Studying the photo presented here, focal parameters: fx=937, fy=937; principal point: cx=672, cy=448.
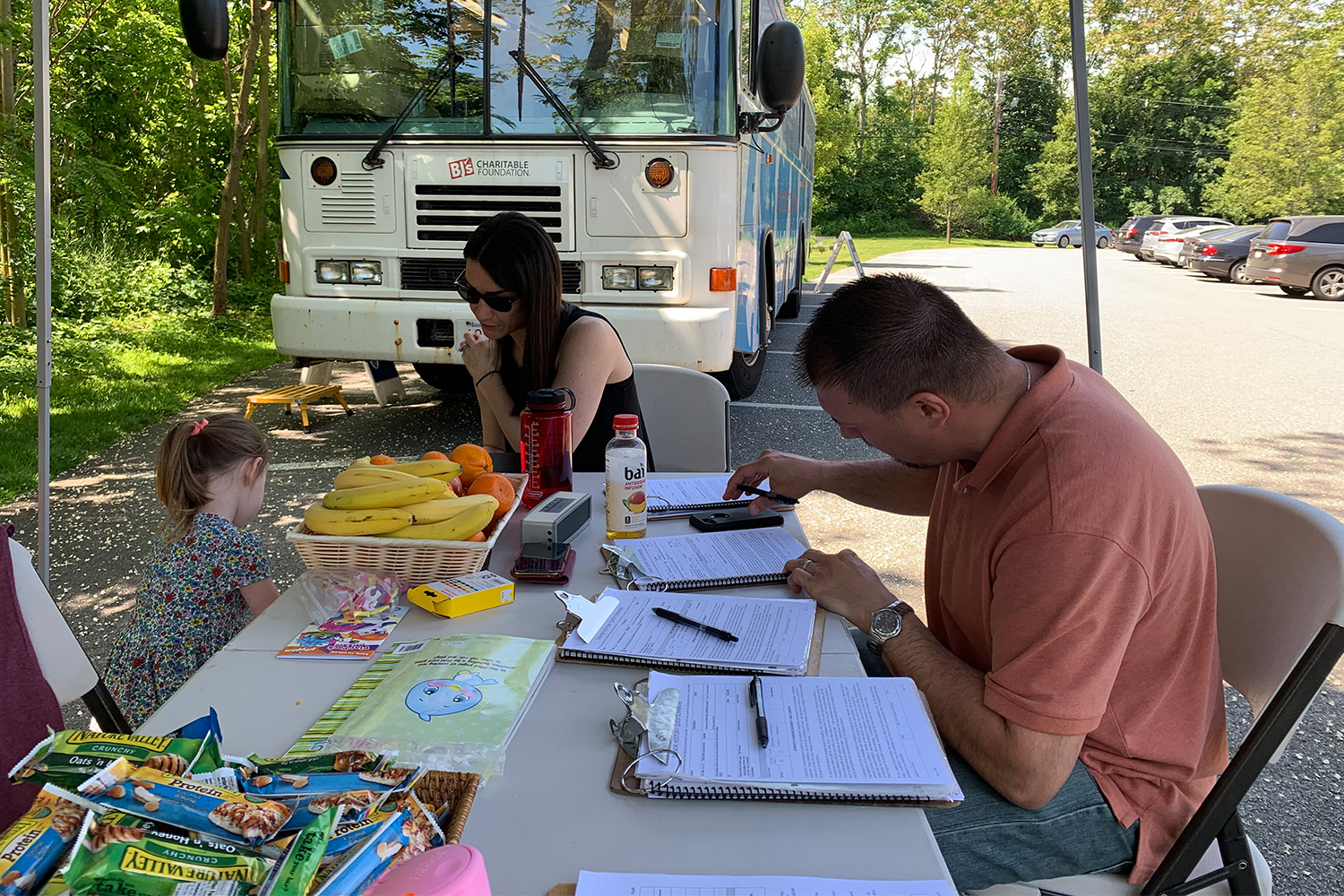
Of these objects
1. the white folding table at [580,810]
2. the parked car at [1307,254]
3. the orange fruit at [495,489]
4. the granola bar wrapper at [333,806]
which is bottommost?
the white folding table at [580,810]

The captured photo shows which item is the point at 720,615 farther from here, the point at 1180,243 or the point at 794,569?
the point at 1180,243

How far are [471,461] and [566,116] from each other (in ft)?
11.2

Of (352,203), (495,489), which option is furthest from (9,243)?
(495,489)

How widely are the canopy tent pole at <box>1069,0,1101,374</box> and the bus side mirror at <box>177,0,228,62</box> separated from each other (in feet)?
12.0

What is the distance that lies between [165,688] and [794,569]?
4.84 feet

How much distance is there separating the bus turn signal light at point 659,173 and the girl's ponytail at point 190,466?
3417 millimetres

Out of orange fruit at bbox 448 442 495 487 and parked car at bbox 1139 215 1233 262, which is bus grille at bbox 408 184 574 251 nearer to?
orange fruit at bbox 448 442 495 487

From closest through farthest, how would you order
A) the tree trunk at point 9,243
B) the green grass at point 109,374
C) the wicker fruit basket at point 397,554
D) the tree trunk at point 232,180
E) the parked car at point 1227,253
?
the wicker fruit basket at point 397,554 → the green grass at point 109,374 → the tree trunk at point 9,243 → the tree trunk at point 232,180 → the parked car at point 1227,253

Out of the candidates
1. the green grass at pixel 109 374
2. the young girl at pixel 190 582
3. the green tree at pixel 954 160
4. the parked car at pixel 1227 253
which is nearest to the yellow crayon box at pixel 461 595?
the young girl at pixel 190 582

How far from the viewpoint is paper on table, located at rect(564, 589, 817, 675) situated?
1647mm

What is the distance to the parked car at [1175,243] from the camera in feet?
88.3

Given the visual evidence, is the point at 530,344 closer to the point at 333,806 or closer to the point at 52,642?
the point at 52,642

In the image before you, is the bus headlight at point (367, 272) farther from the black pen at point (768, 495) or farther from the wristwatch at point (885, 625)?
the wristwatch at point (885, 625)

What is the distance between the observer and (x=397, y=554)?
1944 millimetres
